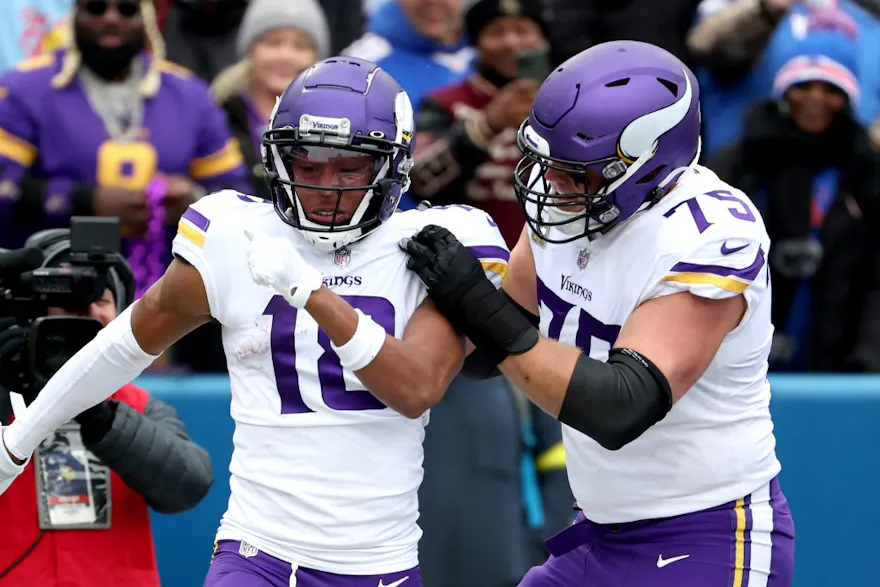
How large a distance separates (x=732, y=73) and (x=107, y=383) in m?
3.42

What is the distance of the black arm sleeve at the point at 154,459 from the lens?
362cm

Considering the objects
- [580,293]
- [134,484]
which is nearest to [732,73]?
[580,293]

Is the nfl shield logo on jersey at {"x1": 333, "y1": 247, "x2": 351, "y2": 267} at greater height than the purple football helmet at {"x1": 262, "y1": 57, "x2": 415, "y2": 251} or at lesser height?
lesser

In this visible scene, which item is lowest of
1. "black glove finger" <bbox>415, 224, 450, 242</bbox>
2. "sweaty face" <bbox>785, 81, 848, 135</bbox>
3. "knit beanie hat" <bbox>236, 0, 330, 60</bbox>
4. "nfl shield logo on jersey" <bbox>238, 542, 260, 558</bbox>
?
"nfl shield logo on jersey" <bbox>238, 542, 260, 558</bbox>

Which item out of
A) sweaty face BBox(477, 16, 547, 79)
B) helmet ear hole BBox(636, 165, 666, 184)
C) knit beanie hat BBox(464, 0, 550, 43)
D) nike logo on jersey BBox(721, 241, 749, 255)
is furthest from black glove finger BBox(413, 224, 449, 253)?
knit beanie hat BBox(464, 0, 550, 43)

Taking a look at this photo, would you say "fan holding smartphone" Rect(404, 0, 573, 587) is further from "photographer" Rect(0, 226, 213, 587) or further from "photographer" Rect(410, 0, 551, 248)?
"photographer" Rect(0, 226, 213, 587)

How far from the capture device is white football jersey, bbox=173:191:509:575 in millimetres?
3174

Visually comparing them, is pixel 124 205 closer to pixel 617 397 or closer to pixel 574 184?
pixel 574 184

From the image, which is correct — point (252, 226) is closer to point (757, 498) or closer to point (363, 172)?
point (363, 172)

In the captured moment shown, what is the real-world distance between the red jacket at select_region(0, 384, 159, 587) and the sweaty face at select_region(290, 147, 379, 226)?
3.38 feet

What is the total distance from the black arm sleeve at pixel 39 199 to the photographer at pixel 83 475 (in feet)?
3.65

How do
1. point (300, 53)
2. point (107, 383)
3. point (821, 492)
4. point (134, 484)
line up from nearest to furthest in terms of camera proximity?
point (107, 383) → point (134, 484) → point (821, 492) → point (300, 53)

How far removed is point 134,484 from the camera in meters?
3.70

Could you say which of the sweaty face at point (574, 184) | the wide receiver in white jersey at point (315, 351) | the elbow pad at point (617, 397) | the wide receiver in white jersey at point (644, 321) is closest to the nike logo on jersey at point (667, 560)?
the wide receiver in white jersey at point (644, 321)
